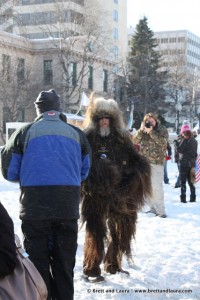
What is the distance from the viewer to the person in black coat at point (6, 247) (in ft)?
7.91

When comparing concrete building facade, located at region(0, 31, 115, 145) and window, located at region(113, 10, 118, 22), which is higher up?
window, located at region(113, 10, 118, 22)

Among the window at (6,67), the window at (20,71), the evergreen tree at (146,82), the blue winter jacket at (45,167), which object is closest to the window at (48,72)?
the window at (20,71)

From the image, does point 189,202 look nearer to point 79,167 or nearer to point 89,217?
point 89,217

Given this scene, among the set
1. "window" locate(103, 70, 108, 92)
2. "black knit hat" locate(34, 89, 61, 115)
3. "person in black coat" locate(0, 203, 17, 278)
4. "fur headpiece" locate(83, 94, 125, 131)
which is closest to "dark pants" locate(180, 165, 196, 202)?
"fur headpiece" locate(83, 94, 125, 131)

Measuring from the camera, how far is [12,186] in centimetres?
1398

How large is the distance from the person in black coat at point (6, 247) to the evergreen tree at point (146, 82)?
43.8m

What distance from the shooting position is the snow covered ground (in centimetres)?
484

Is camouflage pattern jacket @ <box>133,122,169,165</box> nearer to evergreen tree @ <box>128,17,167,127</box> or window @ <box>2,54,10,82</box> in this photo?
window @ <box>2,54,10,82</box>

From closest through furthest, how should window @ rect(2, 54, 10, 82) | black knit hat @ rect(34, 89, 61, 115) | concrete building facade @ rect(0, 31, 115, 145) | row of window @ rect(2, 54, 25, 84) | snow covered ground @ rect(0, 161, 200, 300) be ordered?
1. black knit hat @ rect(34, 89, 61, 115)
2. snow covered ground @ rect(0, 161, 200, 300)
3. window @ rect(2, 54, 10, 82)
4. row of window @ rect(2, 54, 25, 84)
5. concrete building facade @ rect(0, 31, 115, 145)

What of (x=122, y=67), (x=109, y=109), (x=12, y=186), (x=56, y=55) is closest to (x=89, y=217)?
(x=109, y=109)

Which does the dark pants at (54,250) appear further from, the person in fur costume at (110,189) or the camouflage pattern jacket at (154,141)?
the camouflage pattern jacket at (154,141)

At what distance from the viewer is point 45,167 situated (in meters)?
3.81

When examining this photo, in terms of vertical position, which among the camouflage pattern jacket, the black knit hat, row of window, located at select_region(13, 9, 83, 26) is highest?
row of window, located at select_region(13, 9, 83, 26)

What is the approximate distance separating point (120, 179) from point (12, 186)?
913cm
